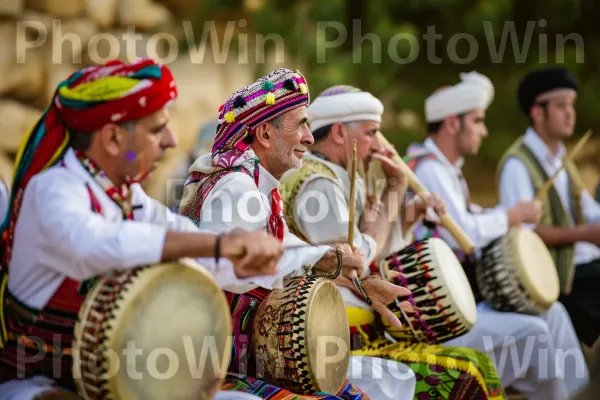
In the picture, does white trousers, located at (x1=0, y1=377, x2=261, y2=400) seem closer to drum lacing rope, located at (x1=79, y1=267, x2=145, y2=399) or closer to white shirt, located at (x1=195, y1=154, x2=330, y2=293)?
drum lacing rope, located at (x1=79, y1=267, x2=145, y2=399)

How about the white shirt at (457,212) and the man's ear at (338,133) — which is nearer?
the man's ear at (338,133)

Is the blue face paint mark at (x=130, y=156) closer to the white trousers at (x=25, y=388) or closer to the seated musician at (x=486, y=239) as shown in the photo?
the white trousers at (x=25, y=388)

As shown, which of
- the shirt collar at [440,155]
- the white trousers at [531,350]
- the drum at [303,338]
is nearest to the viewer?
the drum at [303,338]

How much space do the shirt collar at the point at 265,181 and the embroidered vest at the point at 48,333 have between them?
3.28 feet

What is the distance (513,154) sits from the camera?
636 centimetres

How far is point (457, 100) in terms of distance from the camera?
6066 mm

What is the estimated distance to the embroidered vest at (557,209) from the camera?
6137 millimetres

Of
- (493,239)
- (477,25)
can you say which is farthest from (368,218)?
(477,25)

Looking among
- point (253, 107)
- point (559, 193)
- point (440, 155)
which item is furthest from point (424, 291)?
point (559, 193)

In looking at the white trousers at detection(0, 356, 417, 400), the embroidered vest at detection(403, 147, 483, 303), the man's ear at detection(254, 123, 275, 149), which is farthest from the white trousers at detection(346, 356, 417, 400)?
the embroidered vest at detection(403, 147, 483, 303)

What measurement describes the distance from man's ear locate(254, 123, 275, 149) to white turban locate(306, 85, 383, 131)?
0.90 meters

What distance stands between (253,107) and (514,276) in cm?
229

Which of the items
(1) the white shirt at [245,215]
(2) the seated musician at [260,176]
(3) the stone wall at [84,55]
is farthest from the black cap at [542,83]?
(3) the stone wall at [84,55]

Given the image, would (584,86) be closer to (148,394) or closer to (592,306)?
(592,306)
